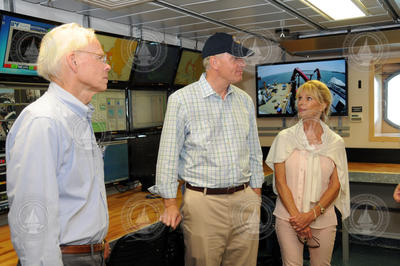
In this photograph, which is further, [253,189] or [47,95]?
[253,189]

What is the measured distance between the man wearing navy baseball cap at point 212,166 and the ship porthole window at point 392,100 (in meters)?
3.20

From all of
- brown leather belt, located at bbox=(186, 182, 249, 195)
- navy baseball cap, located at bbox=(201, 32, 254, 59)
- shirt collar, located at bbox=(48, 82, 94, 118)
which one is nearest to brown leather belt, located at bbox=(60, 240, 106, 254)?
shirt collar, located at bbox=(48, 82, 94, 118)

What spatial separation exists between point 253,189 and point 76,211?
3.75 ft

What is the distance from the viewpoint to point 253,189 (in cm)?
215

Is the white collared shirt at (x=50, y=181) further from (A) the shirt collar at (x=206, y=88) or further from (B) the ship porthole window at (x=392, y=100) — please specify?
(B) the ship porthole window at (x=392, y=100)

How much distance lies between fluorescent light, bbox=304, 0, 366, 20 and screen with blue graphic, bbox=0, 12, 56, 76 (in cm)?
199

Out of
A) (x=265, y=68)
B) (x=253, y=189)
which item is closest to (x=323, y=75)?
(x=265, y=68)

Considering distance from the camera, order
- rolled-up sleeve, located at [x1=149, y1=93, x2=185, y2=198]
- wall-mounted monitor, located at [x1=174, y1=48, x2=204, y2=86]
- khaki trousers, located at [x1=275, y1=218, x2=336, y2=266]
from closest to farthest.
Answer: rolled-up sleeve, located at [x1=149, y1=93, x2=185, y2=198], khaki trousers, located at [x1=275, y1=218, x2=336, y2=266], wall-mounted monitor, located at [x1=174, y1=48, x2=204, y2=86]

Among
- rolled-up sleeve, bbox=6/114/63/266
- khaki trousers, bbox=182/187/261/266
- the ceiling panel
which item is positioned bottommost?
khaki trousers, bbox=182/187/261/266

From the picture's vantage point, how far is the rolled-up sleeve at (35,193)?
1.13 meters

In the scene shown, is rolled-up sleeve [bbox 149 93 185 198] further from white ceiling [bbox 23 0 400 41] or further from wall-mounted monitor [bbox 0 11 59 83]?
wall-mounted monitor [bbox 0 11 59 83]

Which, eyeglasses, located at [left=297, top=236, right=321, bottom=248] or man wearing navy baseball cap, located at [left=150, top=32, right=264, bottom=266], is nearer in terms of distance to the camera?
man wearing navy baseball cap, located at [left=150, top=32, right=264, bottom=266]

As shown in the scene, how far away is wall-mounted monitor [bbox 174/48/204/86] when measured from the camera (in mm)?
4383

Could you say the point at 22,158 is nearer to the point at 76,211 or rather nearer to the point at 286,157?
the point at 76,211
